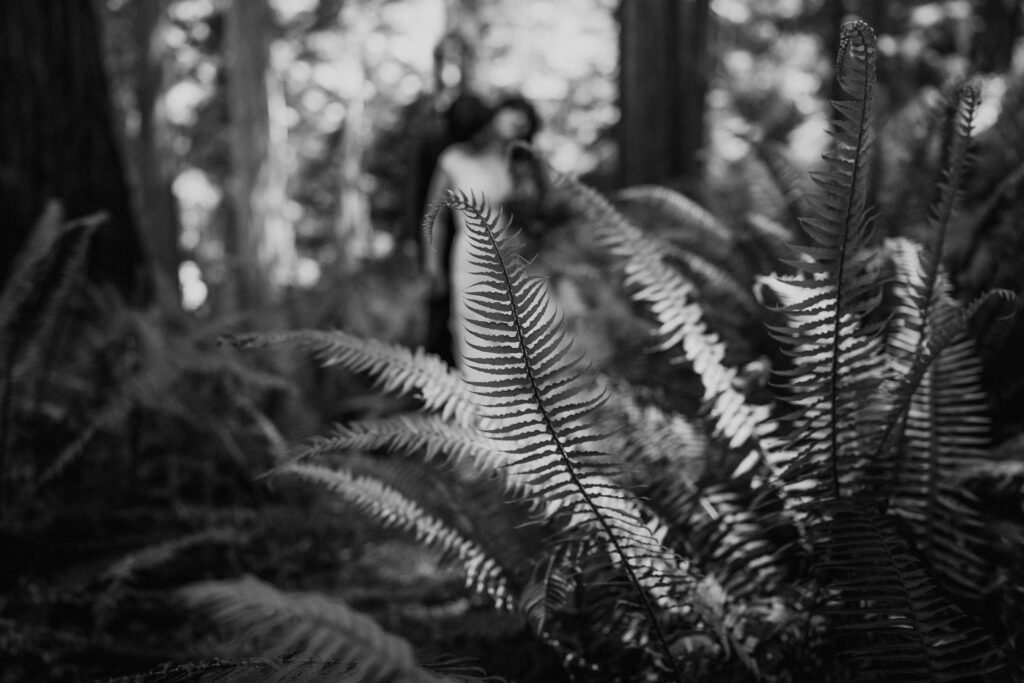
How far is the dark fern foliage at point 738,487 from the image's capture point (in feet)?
3.65

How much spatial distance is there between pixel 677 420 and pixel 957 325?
66 centimetres

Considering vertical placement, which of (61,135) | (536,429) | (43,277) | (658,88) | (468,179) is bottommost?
(536,429)

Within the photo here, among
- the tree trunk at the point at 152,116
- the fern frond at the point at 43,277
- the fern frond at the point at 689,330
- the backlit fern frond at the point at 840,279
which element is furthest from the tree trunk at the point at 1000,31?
the tree trunk at the point at 152,116

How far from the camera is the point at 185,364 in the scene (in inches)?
101

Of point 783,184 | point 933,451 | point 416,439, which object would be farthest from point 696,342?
point 783,184

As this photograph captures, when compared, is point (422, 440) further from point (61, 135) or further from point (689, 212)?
point (61, 135)

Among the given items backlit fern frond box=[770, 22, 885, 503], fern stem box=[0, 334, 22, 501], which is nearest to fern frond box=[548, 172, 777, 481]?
backlit fern frond box=[770, 22, 885, 503]

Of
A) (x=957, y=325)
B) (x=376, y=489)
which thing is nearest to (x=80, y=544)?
(x=376, y=489)

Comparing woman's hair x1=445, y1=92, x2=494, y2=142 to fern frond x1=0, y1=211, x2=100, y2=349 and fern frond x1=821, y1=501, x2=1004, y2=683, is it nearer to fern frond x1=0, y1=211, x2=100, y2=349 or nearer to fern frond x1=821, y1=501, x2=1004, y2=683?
fern frond x1=0, y1=211, x2=100, y2=349

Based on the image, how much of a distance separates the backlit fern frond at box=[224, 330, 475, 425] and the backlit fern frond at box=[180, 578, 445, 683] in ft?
1.37

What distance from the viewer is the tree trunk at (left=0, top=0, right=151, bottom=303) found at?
11.4ft

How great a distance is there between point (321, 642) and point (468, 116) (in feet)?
9.50

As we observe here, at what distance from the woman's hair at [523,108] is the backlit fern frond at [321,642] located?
2489 mm

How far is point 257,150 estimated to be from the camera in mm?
8844
